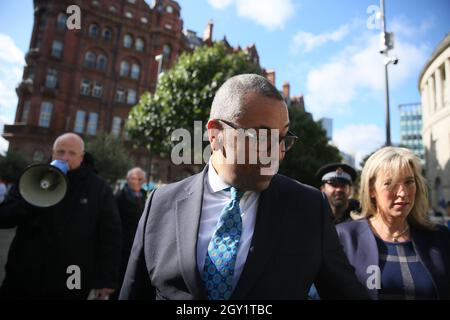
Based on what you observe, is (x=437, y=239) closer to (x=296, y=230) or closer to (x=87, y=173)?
(x=296, y=230)

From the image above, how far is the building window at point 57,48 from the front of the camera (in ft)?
106

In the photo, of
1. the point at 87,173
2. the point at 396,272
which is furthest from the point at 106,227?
the point at 396,272

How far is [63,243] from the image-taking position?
2938 mm

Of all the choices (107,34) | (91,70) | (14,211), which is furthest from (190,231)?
(107,34)

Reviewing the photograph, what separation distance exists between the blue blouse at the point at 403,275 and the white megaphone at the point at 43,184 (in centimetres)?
280

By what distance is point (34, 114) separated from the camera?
1225 inches

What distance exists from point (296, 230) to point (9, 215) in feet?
9.03

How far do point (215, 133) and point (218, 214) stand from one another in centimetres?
39

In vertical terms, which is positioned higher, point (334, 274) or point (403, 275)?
point (334, 274)

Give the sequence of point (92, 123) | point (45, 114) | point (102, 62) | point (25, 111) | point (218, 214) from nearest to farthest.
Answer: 1. point (218, 214)
2. point (45, 114)
3. point (25, 111)
4. point (92, 123)
5. point (102, 62)

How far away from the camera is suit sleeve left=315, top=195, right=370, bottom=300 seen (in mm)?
1341

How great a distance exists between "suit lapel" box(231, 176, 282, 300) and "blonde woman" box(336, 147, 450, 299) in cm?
117

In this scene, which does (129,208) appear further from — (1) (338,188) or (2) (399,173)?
(2) (399,173)
